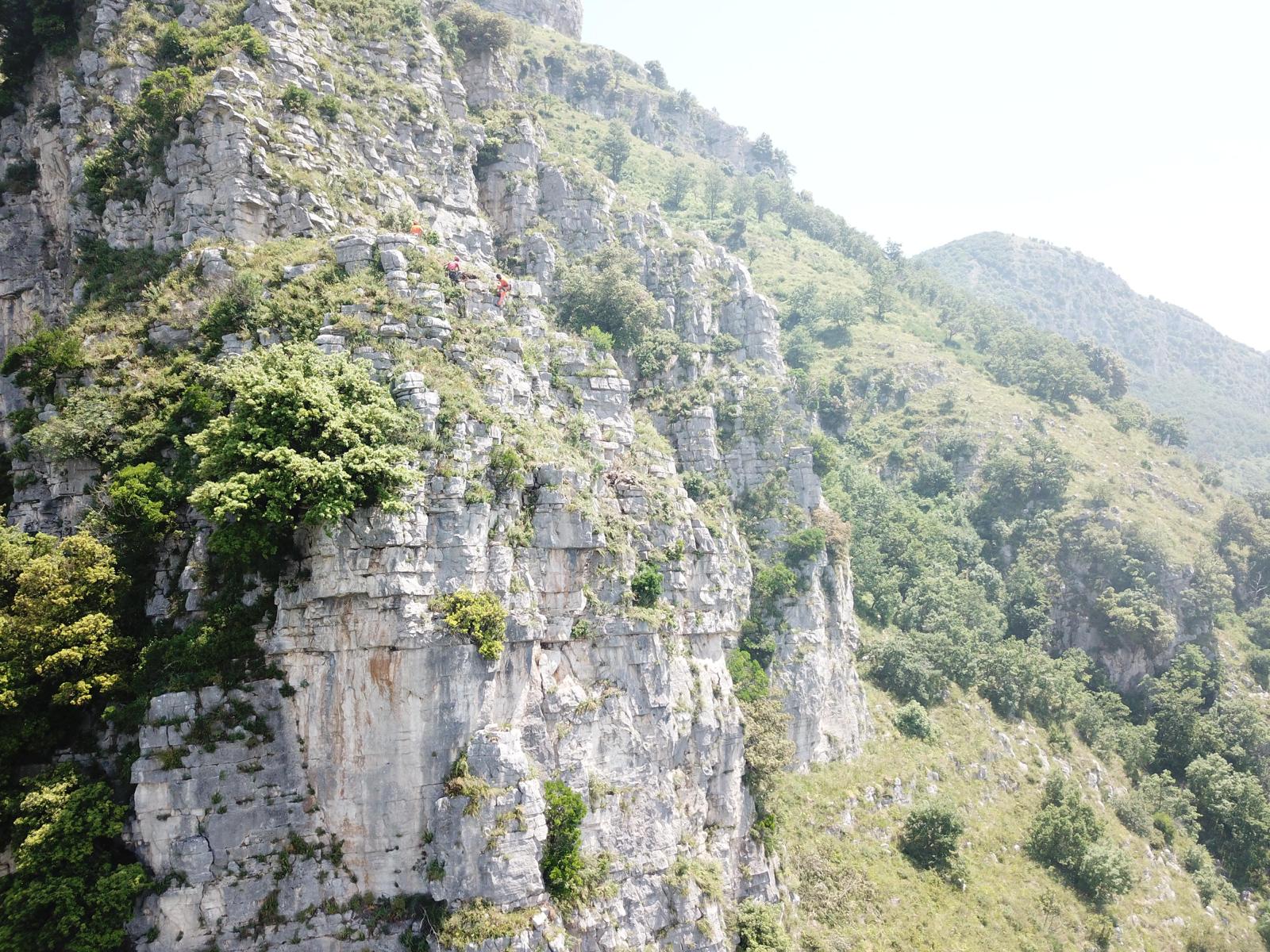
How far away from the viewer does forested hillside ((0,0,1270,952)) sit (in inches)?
1036

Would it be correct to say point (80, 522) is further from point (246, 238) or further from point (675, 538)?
point (675, 538)

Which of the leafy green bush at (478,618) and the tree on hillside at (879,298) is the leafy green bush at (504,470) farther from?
the tree on hillside at (879,298)

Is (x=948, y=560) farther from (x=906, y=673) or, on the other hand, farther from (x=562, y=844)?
(x=562, y=844)

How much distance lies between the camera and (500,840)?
27297 millimetres

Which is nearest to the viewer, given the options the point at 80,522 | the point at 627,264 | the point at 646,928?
the point at 80,522

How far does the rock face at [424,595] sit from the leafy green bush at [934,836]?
7322mm

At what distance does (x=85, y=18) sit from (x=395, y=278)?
26.5 metres

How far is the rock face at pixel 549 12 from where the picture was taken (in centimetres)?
11962

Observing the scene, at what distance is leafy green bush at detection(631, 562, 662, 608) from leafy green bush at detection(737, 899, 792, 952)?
691 inches

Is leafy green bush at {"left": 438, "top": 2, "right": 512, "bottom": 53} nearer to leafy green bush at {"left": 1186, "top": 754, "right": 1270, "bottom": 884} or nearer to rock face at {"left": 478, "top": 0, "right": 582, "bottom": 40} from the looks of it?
rock face at {"left": 478, "top": 0, "right": 582, "bottom": 40}

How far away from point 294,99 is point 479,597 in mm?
30404

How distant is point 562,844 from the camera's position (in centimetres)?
2973

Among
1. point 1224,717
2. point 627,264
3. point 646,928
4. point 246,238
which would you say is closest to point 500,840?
point 646,928

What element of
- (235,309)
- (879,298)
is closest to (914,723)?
(235,309)
